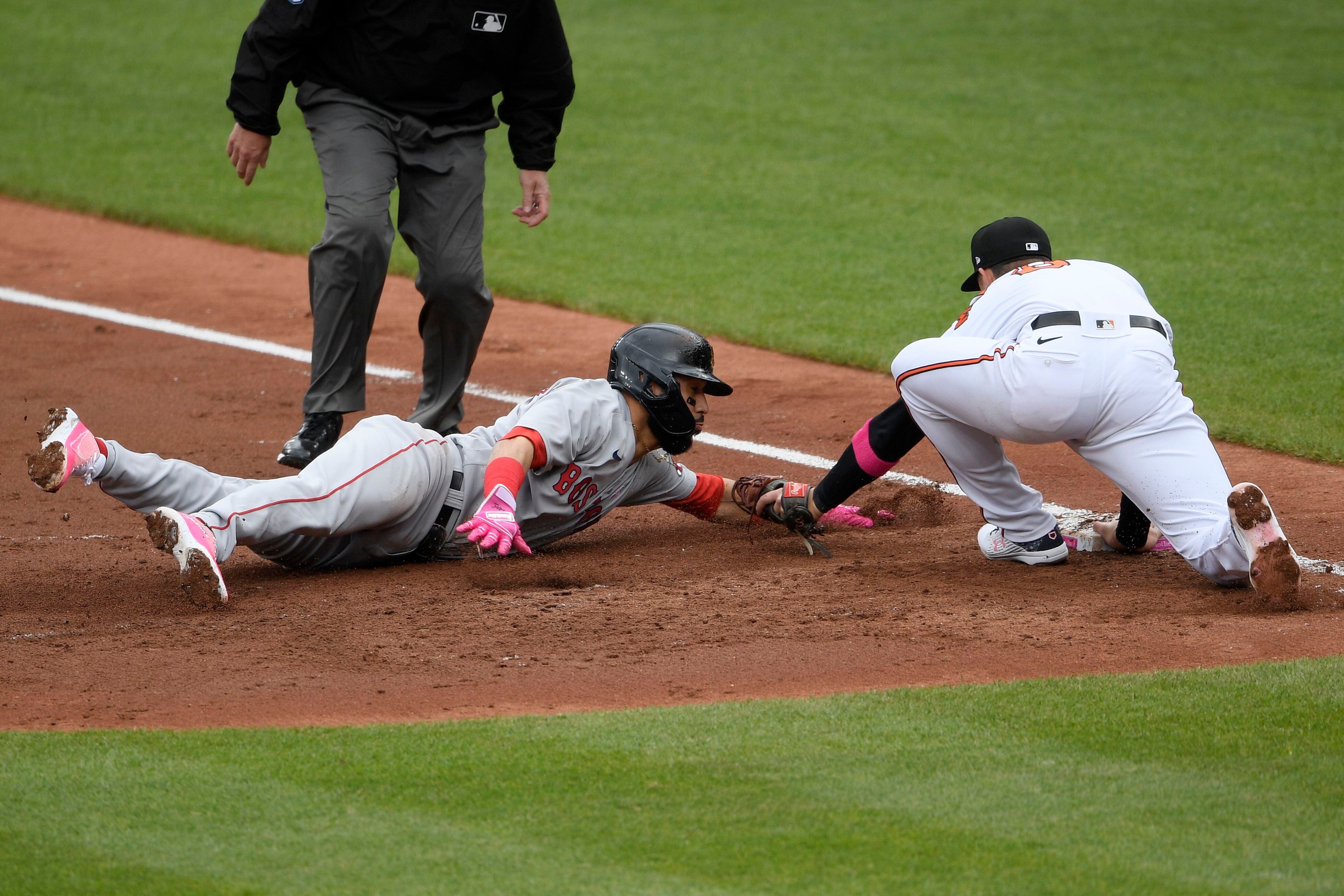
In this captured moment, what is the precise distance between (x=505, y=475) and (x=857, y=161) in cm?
850

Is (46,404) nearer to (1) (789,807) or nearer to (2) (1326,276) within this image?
(1) (789,807)

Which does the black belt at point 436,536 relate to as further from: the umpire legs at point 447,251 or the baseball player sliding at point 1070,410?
the baseball player sliding at point 1070,410


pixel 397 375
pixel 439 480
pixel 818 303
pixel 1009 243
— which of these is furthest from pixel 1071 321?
pixel 818 303

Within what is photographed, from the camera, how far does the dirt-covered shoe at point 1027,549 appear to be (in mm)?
5195

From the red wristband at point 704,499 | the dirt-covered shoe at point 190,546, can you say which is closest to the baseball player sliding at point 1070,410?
the red wristband at point 704,499

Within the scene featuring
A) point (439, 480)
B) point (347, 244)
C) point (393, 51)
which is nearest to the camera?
point (439, 480)

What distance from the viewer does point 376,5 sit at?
20.0 feet

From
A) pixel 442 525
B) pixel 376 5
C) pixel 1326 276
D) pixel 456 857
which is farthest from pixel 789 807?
pixel 1326 276

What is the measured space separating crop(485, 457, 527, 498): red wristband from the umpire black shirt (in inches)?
79.9

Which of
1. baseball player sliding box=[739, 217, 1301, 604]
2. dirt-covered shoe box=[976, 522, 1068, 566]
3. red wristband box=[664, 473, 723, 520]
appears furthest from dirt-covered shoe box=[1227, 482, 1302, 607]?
red wristband box=[664, 473, 723, 520]

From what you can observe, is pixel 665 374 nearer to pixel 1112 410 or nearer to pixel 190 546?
pixel 1112 410

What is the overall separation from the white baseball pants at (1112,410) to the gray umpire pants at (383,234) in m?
2.21

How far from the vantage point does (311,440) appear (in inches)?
243

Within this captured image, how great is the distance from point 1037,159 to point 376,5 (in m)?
7.49
